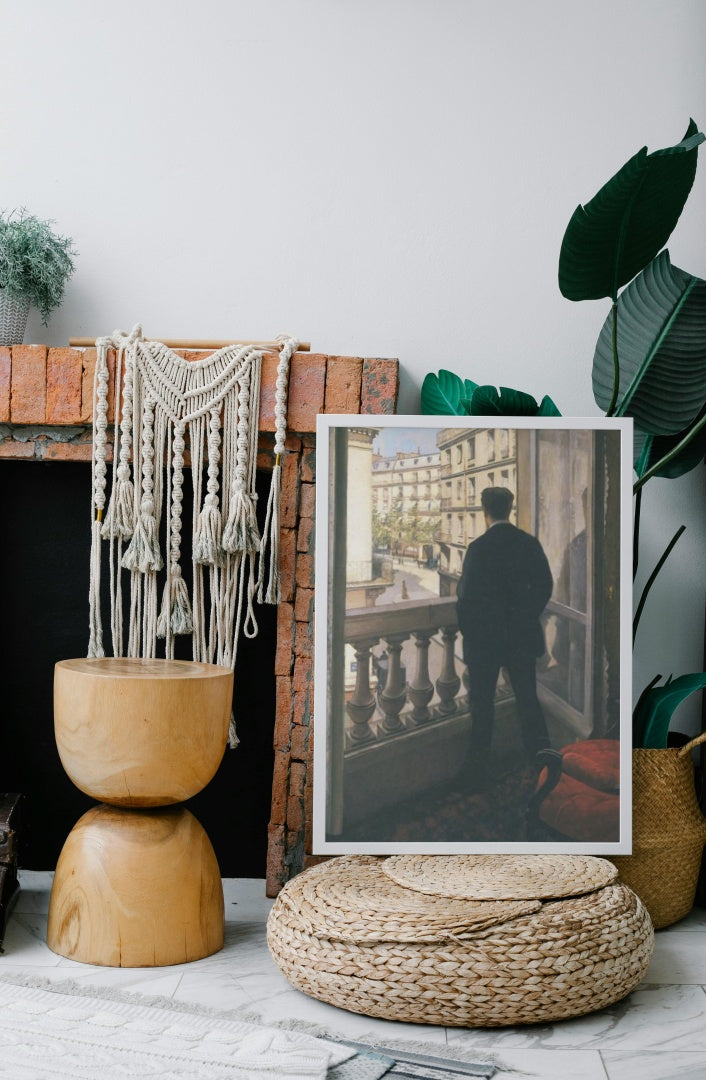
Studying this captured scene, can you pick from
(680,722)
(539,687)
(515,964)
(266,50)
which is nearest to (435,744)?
(539,687)

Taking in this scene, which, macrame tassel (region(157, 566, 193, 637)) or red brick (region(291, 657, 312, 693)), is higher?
macrame tassel (region(157, 566, 193, 637))

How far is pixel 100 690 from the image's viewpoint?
1.77 m

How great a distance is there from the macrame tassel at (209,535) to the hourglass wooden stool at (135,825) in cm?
35

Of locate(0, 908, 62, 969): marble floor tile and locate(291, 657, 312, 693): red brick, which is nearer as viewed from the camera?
locate(0, 908, 62, 969): marble floor tile

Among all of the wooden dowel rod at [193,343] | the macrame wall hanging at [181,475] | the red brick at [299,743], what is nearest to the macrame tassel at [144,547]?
the macrame wall hanging at [181,475]

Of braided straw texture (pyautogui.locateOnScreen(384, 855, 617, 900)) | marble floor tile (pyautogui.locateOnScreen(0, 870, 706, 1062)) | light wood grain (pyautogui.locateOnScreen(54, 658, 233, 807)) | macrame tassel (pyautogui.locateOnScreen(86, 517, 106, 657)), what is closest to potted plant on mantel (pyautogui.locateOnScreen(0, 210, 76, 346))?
macrame tassel (pyautogui.locateOnScreen(86, 517, 106, 657))

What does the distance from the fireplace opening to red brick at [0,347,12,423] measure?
0.76ft

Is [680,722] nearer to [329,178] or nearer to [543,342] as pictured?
[543,342]

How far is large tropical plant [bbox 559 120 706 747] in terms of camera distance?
1952mm

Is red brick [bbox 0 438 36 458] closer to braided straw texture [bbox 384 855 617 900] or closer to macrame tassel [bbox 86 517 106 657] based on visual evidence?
macrame tassel [bbox 86 517 106 657]

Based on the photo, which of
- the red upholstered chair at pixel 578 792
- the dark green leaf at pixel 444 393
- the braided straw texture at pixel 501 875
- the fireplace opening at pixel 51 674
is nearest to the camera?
the braided straw texture at pixel 501 875

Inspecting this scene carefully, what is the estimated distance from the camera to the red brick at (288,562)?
220cm

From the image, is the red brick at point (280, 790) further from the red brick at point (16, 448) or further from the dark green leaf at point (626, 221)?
the dark green leaf at point (626, 221)

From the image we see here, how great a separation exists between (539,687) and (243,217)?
137 cm
